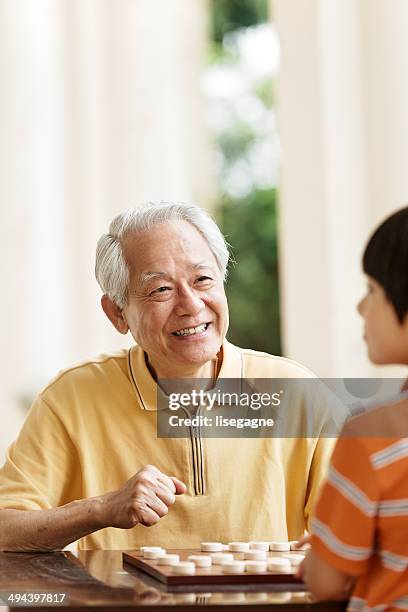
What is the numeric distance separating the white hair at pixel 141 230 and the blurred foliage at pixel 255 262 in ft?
10.6

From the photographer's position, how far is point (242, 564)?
1304 mm

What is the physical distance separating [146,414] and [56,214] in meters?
1.87

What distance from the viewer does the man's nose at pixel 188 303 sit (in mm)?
1865

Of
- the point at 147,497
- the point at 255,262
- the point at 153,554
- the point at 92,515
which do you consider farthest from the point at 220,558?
the point at 255,262

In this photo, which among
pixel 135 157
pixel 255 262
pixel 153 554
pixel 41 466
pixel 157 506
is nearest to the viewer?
pixel 153 554

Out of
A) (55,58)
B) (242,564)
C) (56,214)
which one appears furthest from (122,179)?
(242,564)

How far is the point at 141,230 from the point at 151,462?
0.45 metres

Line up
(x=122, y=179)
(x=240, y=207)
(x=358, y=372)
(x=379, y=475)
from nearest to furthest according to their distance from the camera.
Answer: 1. (x=379, y=475)
2. (x=358, y=372)
3. (x=122, y=179)
4. (x=240, y=207)

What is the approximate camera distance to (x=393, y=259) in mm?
1026

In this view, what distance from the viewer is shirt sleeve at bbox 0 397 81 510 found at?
1809 millimetres

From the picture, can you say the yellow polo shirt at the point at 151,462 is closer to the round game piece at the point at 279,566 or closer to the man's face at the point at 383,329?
the round game piece at the point at 279,566

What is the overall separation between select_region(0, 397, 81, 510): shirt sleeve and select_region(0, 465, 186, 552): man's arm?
0.22ft

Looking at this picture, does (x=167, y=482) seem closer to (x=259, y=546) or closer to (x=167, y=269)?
(x=259, y=546)

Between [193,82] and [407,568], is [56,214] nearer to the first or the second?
[193,82]
